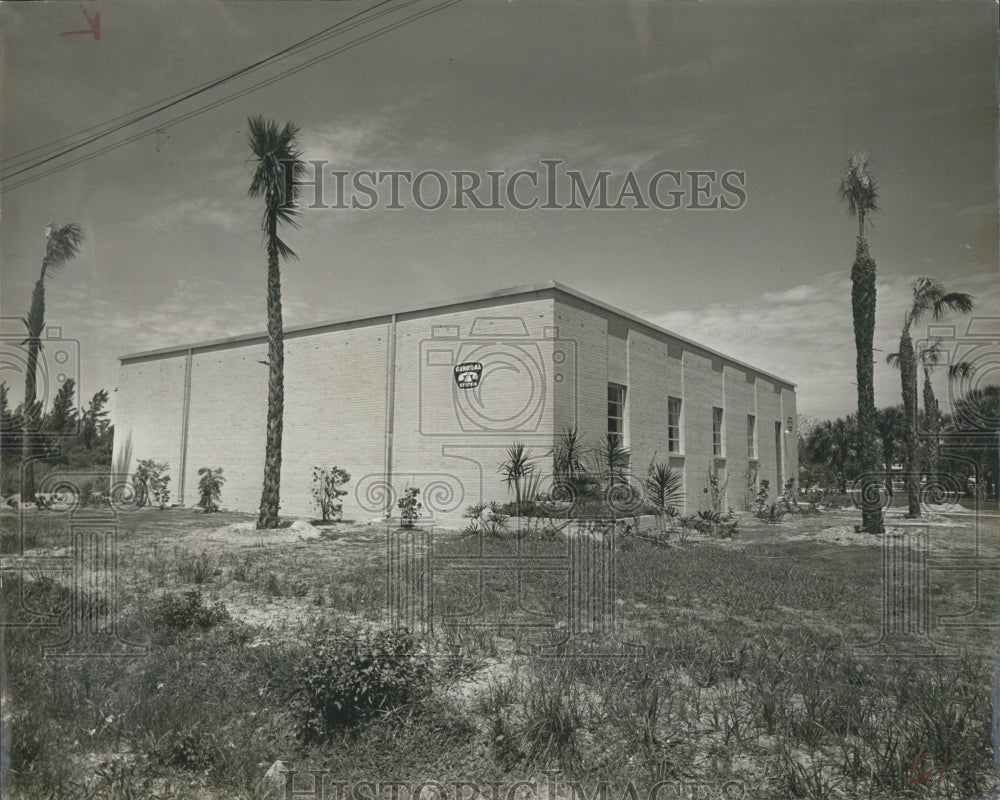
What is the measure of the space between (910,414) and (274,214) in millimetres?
9362

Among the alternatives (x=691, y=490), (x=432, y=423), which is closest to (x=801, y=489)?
(x=691, y=490)

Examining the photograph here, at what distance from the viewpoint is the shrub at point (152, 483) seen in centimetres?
1709

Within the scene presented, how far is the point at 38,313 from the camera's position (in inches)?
222

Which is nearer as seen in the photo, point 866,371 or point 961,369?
point 961,369

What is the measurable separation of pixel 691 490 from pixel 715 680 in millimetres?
12815

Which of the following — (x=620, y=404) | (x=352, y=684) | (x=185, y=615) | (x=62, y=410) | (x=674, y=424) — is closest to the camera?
(x=352, y=684)

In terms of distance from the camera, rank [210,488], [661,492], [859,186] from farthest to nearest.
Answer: [210,488] < [661,492] < [859,186]

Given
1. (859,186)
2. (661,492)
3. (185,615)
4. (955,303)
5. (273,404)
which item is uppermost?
(859,186)

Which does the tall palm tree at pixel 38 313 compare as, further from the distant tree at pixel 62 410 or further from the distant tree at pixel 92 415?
the distant tree at pixel 92 415

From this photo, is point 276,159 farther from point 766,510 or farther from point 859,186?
point 766,510

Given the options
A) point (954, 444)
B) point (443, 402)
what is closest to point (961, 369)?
point (954, 444)

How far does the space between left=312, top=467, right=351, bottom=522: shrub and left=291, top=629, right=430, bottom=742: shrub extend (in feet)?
32.4

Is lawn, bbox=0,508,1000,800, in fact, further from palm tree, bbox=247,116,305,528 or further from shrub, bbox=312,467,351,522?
shrub, bbox=312,467,351,522

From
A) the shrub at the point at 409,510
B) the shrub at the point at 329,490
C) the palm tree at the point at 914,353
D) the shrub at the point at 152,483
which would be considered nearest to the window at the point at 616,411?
the shrub at the point at 409,510
